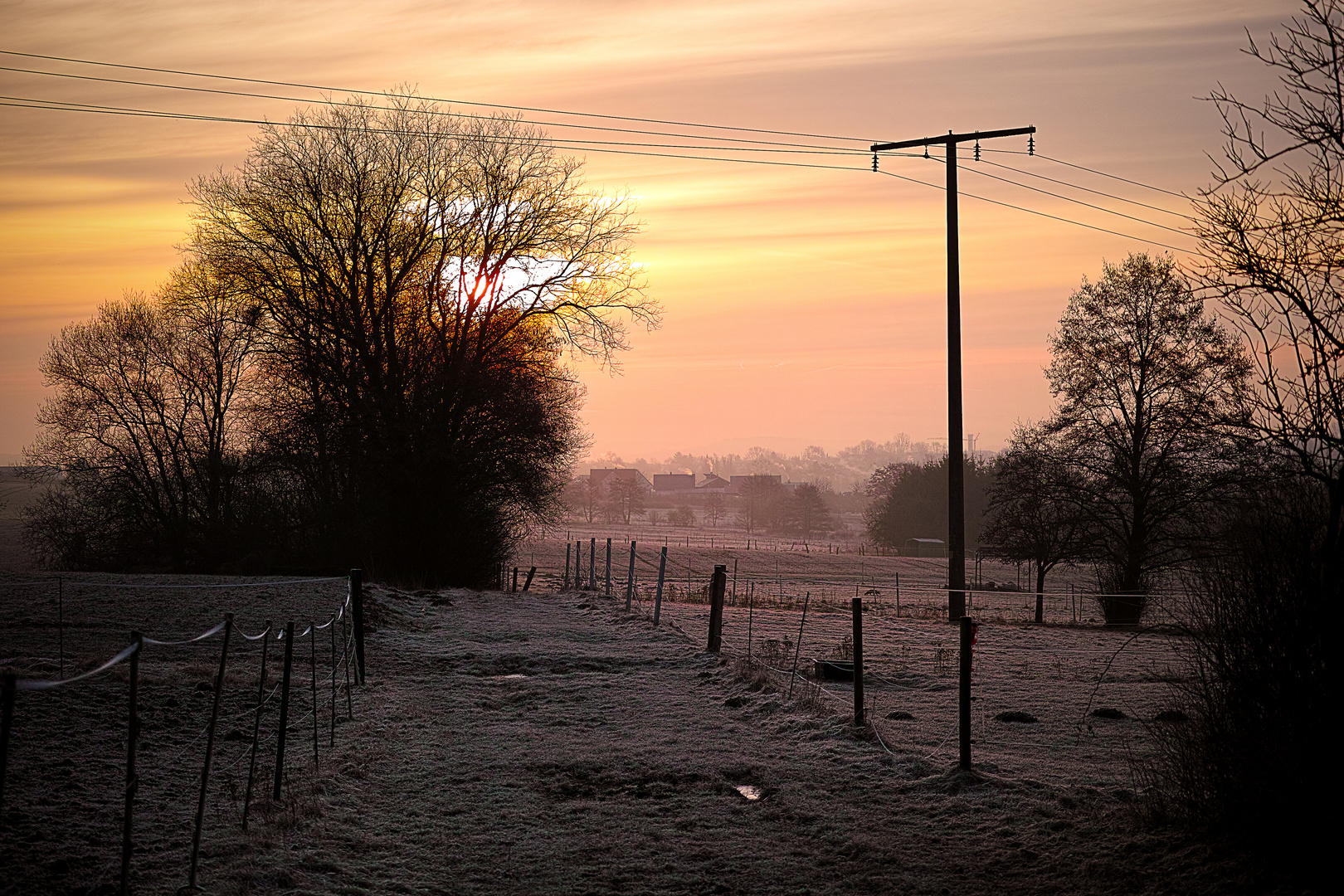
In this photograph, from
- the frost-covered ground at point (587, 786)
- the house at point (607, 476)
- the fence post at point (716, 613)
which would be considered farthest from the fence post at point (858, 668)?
the house at point (607, 476)

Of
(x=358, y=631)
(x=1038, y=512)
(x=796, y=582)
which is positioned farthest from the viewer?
(x=796, y=582)

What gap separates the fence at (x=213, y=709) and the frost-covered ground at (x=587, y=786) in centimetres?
9

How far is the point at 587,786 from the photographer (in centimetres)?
843

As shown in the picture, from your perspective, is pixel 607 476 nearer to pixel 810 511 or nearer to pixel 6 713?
pixel 810 511

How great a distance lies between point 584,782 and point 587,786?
0.53 feet

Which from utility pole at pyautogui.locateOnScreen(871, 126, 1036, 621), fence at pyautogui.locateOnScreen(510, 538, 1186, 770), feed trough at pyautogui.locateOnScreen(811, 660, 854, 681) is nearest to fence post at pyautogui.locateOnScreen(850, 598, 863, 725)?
fence at pyautogui.locateOnScreen(510, 538, 1186, 770)

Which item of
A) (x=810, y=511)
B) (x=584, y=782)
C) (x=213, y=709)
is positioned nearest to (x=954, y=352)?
(x=584, y=782)

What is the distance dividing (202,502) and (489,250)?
526 inches

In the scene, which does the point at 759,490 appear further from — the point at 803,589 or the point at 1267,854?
the point at 1267,854

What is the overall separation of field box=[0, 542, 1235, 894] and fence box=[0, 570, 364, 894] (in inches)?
3.1

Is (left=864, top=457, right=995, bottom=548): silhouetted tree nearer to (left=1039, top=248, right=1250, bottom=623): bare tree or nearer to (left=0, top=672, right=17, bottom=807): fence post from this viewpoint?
(left=1039, top=248, right=1250, bottom=623): bare tree

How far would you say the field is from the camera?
629cm

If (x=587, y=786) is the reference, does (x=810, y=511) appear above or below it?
above

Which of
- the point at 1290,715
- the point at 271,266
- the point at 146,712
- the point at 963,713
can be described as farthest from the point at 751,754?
the point at 271,266
